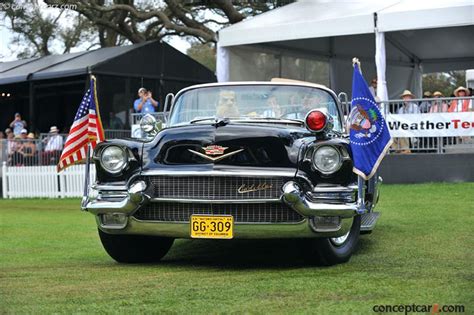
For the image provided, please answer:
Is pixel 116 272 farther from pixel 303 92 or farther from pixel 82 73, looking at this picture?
pixel 82 73

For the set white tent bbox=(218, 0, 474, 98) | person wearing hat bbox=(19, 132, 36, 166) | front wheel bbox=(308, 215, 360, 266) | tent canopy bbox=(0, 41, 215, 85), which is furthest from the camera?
tent canopy bbox=(0, 41, 215, 85)

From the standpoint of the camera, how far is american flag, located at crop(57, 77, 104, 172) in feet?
32.1

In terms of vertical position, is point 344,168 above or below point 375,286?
above

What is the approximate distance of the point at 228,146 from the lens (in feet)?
20.3

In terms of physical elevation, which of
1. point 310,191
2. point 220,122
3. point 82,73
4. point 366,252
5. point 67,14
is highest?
point 67,14

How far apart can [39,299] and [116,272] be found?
120cm

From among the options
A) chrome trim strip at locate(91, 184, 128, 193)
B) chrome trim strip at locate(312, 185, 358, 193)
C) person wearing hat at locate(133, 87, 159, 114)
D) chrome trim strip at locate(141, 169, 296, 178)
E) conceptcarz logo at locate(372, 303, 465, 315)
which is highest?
person wearing hat at locate(133, 87, 159, 114)

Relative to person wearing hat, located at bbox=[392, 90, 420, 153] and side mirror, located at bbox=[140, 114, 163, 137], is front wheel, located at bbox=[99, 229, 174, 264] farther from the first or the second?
person wearing hat, located at bbox=[392, 90, 420, 153]

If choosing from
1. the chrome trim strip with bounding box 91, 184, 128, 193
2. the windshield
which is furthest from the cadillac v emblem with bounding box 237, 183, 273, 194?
the windshield

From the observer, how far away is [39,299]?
507 centimetres

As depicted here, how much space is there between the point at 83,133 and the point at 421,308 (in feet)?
21.7

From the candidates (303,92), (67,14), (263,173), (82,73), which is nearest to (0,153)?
(82,73)

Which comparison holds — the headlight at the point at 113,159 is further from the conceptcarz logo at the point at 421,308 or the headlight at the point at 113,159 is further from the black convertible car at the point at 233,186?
the conceptcarz logo at the point at 421,308

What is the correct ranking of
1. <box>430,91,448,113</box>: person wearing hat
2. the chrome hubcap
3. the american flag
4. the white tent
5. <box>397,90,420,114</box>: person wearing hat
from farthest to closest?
the white tent → <box>397,90,420,114</box>: person wearing hat → <box>430,91,448,113</box>: person wearing hat → the american flag → the chrome hubcap
